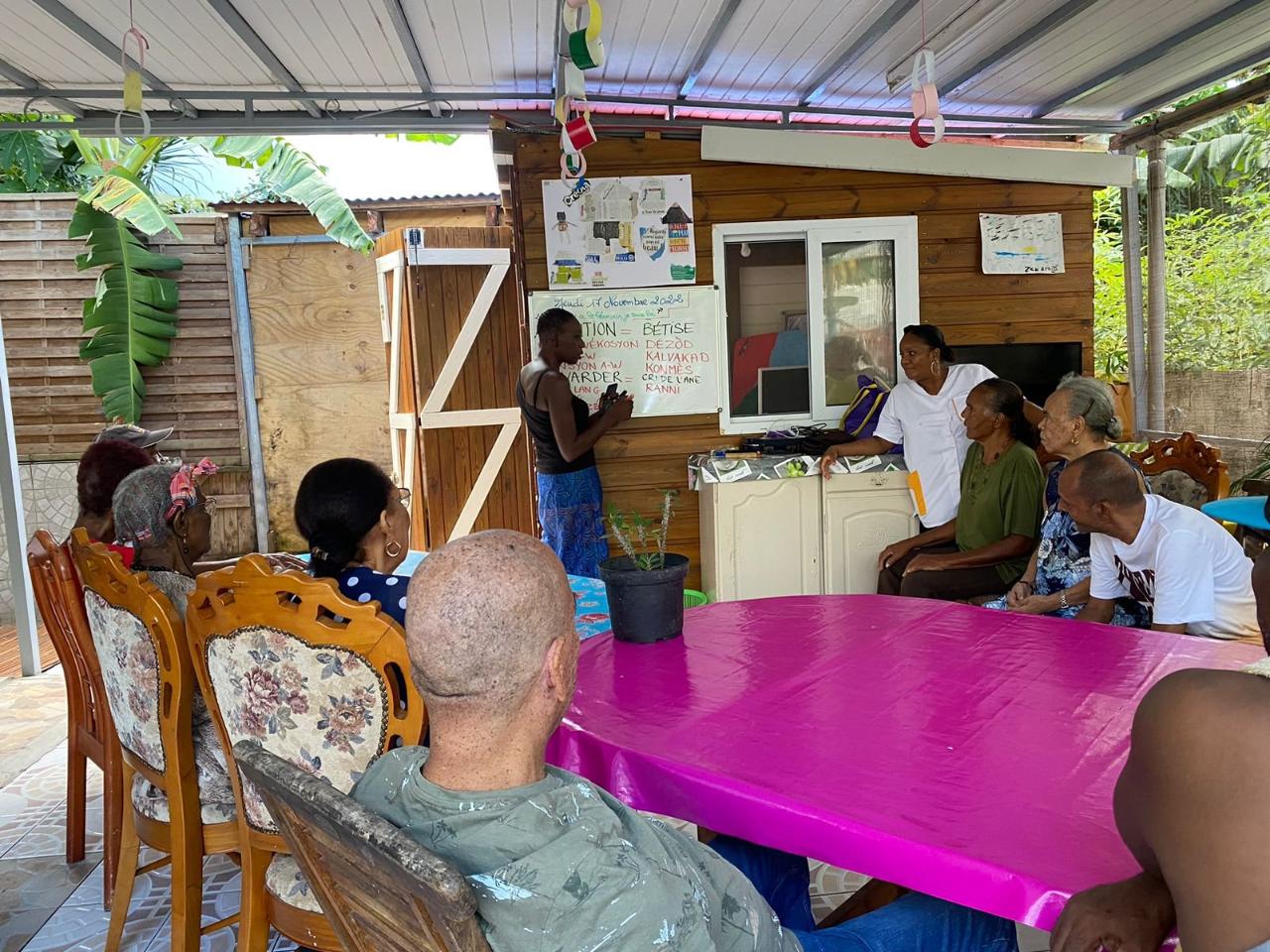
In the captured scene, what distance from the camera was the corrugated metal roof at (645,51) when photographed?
3.47 metres

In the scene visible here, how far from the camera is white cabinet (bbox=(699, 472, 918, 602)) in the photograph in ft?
14.8

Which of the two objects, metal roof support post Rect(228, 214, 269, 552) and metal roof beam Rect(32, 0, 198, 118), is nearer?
metal roof beam Rect(32, 0, 198, 118)

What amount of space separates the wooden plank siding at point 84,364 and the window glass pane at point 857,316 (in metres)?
4.71

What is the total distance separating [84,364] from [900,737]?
6970 mm

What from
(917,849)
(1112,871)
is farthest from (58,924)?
(1112,871)

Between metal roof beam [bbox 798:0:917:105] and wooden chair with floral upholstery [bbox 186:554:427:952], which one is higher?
metal roof beam [bbox 798:0:917:105]

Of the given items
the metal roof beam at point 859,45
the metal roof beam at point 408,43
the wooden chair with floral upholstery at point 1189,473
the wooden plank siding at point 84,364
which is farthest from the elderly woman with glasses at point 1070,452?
the wooden plank siding at point 84,364

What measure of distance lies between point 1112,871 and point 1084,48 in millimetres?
4001

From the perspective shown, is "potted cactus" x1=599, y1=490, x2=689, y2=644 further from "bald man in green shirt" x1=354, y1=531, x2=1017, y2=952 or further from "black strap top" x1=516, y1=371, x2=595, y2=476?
"black strap top" x1=516, y1=371, x2=595, y2=476

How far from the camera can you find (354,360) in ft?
24.5

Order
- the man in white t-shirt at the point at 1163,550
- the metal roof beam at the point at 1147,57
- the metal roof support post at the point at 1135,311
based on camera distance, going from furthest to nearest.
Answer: the metal roof support post at the point at 1135,311, the metal roof beam at the point at 1147,57, the man in white t-shirt at the point at 1163,550

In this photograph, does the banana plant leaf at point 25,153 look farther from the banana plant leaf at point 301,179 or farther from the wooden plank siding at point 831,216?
the wooden plank siding at point 831,216

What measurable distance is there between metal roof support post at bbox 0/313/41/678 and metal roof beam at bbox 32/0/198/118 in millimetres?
1708

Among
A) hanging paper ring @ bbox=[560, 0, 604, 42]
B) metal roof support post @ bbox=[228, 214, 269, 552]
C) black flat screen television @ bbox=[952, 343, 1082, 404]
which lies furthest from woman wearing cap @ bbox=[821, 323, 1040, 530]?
metal roof support post @ bbox=[228, 214, 269, 552]
